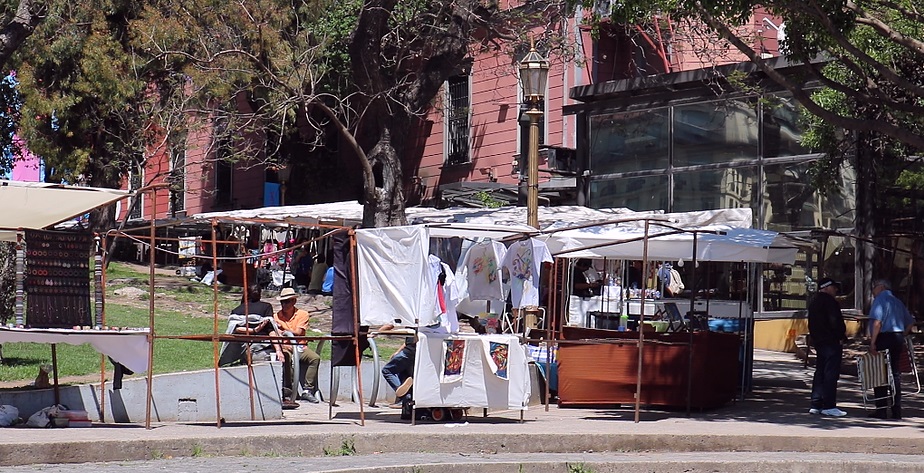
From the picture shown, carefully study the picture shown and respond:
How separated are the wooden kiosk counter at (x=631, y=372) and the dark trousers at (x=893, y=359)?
1.90m

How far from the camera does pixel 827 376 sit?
13.6 meters

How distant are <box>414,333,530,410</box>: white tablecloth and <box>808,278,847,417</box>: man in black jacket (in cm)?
364

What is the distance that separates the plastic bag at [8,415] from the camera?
1102 centimetres

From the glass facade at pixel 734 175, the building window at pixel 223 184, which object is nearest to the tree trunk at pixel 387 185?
the glass facade at pixel 734 175

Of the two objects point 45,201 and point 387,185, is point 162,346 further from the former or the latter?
point 45,201

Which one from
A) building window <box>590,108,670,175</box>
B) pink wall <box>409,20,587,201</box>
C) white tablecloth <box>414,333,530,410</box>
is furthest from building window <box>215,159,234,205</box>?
white tablecloth <box>414,333,530,410</box>

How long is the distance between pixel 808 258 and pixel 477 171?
35.9 feet

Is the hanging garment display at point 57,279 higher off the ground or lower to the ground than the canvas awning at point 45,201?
lower

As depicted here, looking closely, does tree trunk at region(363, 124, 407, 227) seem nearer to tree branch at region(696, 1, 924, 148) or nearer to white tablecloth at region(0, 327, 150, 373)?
tree branch at region(696, 1, 924, 148)

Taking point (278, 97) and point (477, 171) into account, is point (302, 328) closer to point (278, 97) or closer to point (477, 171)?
point (278, 97)

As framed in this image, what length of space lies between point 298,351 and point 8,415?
3665mm

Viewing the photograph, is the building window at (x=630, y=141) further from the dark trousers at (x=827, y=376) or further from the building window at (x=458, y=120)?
the dark trousers at (x=827, y=376)

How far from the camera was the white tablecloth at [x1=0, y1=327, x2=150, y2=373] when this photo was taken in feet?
34.1

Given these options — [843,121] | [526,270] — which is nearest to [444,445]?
[526,270]
